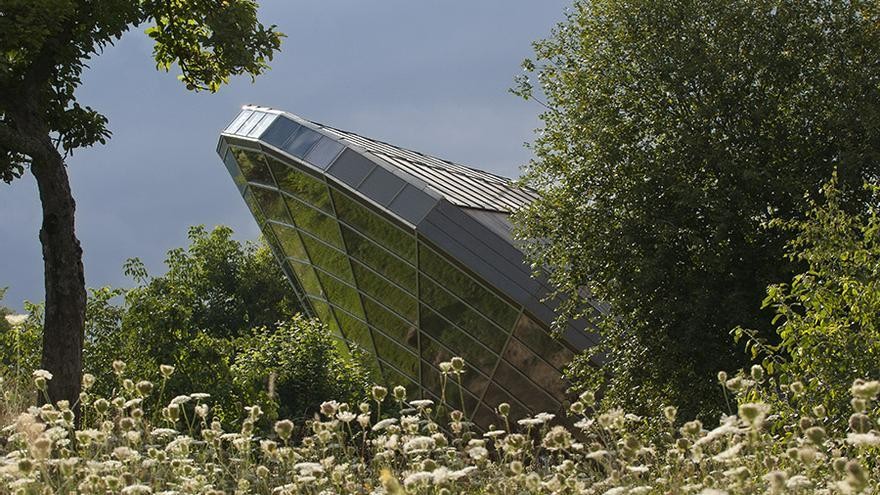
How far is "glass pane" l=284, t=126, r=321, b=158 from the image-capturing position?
22.9 m

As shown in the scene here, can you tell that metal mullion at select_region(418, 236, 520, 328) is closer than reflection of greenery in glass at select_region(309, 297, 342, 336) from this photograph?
Yes

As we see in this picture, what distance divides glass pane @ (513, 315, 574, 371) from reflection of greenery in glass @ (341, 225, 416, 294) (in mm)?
2660

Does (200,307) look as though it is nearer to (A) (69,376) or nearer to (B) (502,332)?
(B) (502,332)

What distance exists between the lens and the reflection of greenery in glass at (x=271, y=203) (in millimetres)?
25453

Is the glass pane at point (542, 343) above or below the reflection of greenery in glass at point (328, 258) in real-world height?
below

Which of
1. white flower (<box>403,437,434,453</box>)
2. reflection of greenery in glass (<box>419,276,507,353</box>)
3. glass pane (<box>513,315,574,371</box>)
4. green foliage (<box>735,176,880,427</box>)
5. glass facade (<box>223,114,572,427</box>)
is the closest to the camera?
white flower (<box>403,437,434,453</box>)

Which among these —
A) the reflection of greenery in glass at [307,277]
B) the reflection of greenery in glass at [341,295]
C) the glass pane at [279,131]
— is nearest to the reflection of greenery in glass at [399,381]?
the reflection of greenery in glass at [341,295]

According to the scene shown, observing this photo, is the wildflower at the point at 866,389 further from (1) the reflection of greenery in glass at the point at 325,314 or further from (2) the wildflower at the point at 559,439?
(1) the reflection of greenery in glass at the point at 325,314

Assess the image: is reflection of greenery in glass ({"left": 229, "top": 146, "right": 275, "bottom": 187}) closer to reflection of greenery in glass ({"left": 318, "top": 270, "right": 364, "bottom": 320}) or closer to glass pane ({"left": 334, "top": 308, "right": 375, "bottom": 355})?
reflection of greenery in glass ({"left": 318, "top": 270, "right": 364, "bottom": 320})

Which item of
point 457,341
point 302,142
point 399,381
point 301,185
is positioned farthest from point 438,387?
point 302,142

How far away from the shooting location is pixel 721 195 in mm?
18406

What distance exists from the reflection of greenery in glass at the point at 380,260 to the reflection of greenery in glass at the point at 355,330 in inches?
113

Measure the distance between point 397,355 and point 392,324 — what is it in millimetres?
1001

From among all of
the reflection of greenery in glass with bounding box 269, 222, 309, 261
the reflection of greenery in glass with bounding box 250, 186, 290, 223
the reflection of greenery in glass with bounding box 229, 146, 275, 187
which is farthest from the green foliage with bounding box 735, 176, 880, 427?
the reflection of greenery in glass with bounding box 269, 222, 309, 261
